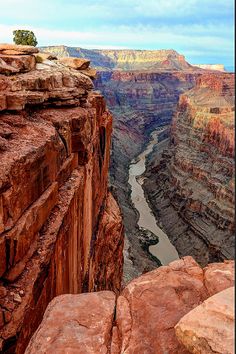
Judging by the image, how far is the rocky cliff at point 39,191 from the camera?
32.0 feet

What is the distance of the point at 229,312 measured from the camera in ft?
17.7

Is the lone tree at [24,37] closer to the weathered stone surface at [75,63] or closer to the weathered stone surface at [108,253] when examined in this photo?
the weathered stone surface at [75,63]

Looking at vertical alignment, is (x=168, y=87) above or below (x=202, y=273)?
above

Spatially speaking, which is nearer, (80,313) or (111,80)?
(80,313)

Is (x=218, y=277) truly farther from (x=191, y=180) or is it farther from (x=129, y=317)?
(x=191, y=180)

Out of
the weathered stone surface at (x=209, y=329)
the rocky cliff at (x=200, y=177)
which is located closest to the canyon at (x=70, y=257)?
the weathered stone surface at (x=209, y=329)

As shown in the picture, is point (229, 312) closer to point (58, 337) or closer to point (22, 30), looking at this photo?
point (58, 337)

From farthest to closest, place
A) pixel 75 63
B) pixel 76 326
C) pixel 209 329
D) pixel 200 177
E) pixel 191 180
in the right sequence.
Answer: pixel 191 180 → pixel 200 177 → pixel 75 63 → pixel 76 326 → pixel 209 329

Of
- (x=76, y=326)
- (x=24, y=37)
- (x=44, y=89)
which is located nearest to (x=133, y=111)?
(x=24, y=37)

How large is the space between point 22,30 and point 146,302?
37.0m

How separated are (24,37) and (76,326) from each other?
36.4m

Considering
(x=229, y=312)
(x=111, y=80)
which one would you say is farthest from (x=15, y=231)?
(x=111, y=80)

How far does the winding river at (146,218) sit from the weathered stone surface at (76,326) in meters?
44.4

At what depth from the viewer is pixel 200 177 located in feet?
234
